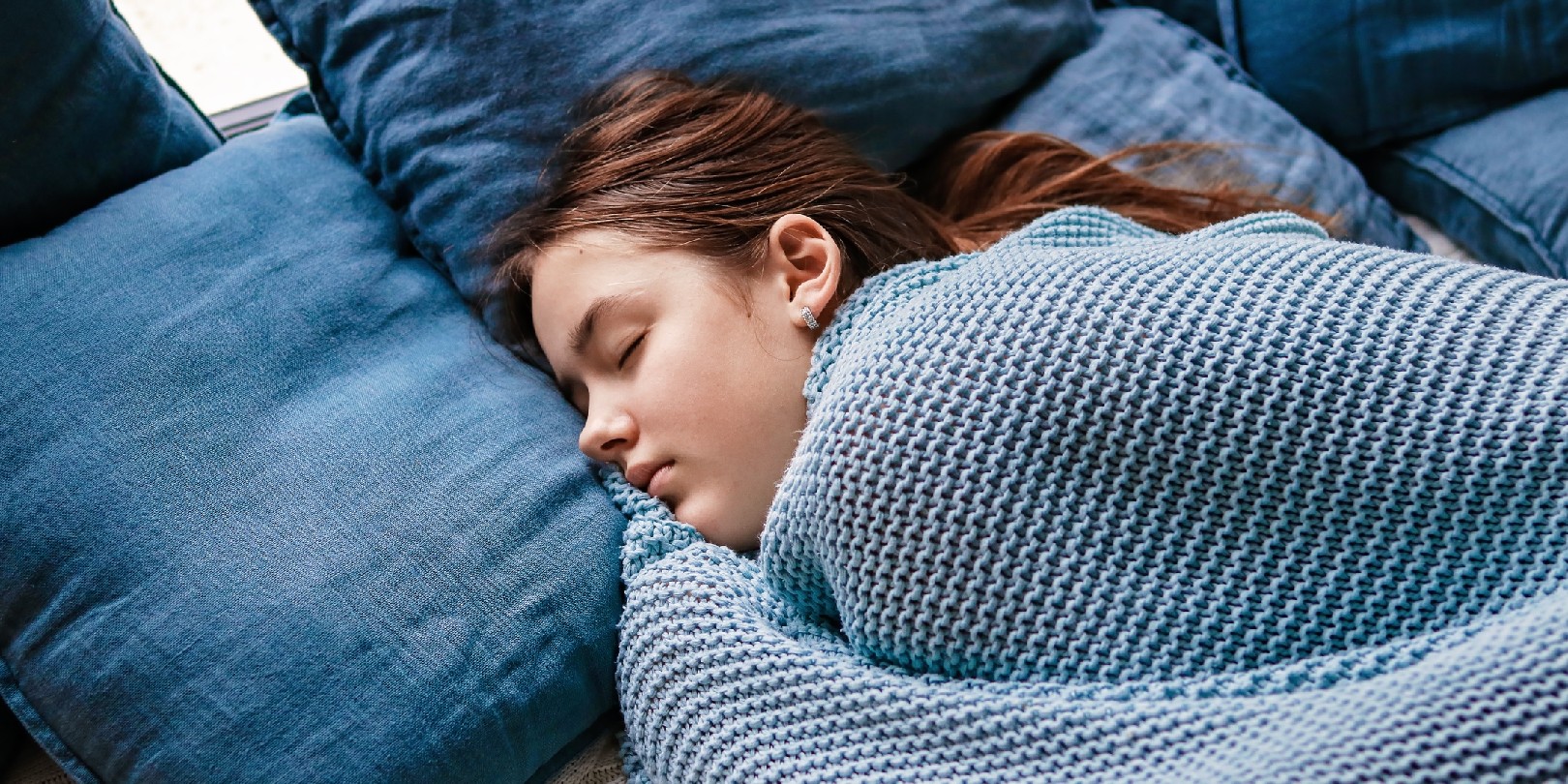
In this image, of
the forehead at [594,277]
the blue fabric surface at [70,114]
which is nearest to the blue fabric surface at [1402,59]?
the forehead at [594,277]

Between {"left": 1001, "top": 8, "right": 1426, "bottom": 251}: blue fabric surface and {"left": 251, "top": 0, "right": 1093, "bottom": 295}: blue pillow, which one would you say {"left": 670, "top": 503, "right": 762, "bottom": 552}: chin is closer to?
{"left": 251, "top": 0, "right": 1093, "bottom": 295}: blue pillow

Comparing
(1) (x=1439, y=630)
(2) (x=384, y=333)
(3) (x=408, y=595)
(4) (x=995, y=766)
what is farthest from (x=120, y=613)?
(1) (x=1439, y=630)

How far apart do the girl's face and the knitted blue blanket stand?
74 millimetres

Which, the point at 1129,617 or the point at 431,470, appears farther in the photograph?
the point at 431,470

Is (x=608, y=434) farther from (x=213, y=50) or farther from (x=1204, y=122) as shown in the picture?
(x=213, y=50)

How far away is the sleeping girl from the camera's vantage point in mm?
675

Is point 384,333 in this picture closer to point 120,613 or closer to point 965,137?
point 120,613

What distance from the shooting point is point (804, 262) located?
0.97 meters

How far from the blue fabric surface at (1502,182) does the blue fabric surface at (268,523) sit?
3.56ft

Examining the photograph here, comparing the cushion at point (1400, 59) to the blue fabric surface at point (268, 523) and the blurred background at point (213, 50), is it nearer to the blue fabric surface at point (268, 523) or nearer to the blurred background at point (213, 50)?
the blue fabric surface at point (268, 523)

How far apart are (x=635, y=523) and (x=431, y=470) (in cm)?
18

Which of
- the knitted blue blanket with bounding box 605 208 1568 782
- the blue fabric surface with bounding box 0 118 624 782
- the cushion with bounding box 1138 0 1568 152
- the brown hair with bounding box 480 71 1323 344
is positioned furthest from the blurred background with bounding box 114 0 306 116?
the cushion with bounding box 1138 0 1568 152

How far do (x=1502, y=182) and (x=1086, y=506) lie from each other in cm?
83

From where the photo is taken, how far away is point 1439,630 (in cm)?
69
